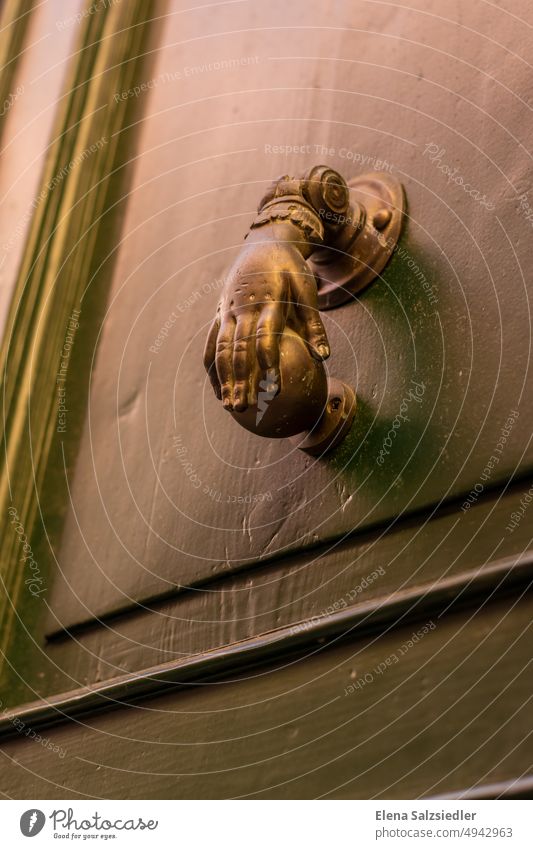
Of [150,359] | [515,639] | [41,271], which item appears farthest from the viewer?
[41,271]

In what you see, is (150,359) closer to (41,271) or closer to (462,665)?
(41,271)

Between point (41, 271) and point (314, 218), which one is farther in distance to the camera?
point (41, 271)

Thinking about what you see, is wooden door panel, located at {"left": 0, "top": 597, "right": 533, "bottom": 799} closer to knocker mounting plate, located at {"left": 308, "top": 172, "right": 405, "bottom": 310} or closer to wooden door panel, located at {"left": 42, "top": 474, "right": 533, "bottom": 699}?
wooden door panel, located at {"left": 42, "top": 474, "right": 533, "bottom": 699}

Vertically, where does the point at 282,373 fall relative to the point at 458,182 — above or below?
below

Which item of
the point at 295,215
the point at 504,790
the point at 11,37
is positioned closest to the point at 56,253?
the point at 11,37

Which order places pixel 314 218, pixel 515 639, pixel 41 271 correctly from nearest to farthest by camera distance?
pixel 515 639, pixel 314 218, pixel 41 271

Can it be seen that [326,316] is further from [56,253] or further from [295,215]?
[56,253]

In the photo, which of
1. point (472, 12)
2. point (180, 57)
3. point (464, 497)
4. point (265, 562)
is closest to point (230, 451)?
point (265, 562)
